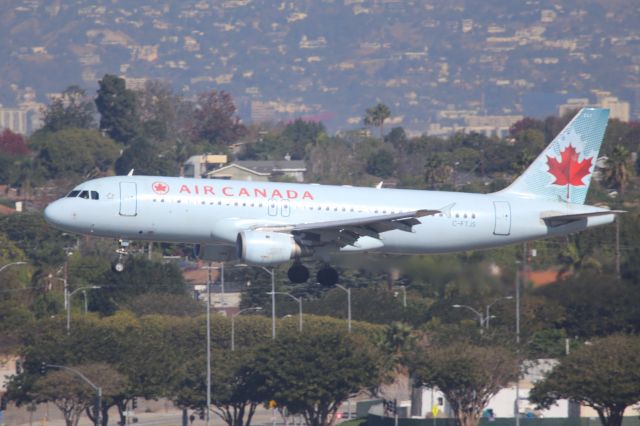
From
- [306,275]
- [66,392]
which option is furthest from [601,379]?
[66,392]

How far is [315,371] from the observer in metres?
81.4

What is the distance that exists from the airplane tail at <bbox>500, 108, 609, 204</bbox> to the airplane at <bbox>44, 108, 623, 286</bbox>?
93 mm

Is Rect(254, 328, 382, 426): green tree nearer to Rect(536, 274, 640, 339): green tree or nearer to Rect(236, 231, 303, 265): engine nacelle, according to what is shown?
Rect(536, 274, 640, 339): green tree

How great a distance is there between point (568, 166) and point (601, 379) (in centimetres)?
1826

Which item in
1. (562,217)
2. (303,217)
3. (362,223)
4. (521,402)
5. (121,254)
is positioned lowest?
(521,402)

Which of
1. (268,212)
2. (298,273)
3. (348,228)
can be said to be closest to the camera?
(348,228)

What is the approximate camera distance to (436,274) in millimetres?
60844

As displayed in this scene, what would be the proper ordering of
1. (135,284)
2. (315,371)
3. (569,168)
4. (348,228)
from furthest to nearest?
1. (135,284)
2. (315,371)
3. (569,168)
4. (348,228)

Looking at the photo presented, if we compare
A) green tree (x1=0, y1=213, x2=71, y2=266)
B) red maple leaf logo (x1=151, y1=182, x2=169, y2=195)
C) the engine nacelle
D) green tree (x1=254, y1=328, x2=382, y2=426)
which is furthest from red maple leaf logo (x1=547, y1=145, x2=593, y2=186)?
green tree (x1=0, y1=213, x2=71, y2=266)

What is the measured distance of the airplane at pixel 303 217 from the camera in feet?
175

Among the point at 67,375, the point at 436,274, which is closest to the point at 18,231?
the point at 67,375

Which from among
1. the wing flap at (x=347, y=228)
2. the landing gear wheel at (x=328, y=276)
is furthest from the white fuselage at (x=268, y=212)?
the landing gear wheel at (x=328, y=276)

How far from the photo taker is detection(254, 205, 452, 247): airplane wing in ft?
174

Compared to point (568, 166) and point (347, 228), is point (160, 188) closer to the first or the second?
point (347, 228)
